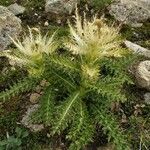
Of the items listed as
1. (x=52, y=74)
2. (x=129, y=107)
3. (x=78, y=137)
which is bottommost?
(x=129, y=107)

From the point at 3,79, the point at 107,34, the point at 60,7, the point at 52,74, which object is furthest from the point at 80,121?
the point at 60,7

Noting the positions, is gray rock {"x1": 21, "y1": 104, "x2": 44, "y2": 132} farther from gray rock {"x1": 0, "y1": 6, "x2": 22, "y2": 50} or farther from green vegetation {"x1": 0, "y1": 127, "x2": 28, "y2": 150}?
gray rock {"x1": 0, "y1": 6, "x2": 22, "y2": 50}

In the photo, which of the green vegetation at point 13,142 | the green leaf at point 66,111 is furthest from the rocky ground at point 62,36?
the green leaf at point 66,111

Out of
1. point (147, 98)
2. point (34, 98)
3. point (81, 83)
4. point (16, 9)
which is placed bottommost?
point (147, 98)

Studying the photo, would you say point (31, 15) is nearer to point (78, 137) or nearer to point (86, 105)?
point (86, 105)

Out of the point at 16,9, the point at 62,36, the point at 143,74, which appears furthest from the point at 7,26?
the point at 143,74

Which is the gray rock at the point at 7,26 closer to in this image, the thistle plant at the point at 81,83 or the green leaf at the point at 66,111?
the thistle plant at the point at 81,83

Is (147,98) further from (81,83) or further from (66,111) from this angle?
(66,111)
